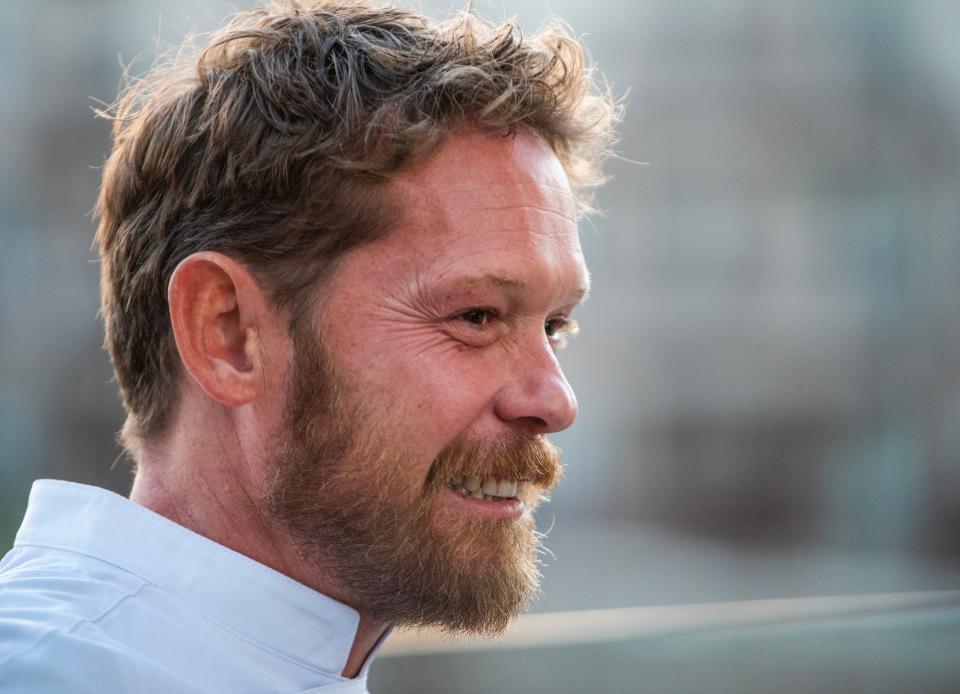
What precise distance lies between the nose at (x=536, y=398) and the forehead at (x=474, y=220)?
6.3 inches

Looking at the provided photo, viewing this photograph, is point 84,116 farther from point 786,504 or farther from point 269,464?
point 269,464

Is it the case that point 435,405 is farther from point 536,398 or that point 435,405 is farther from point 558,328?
point 558,328

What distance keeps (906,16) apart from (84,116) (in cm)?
1446

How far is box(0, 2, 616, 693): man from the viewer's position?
1949 millimetres

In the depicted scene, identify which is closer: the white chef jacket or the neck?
the white chef jacket

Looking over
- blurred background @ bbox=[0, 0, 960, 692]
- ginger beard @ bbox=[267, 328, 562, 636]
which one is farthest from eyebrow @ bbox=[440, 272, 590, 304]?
blurred background @ bbox=[0, 0, 960, 692]

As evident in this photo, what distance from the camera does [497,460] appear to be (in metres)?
2.04

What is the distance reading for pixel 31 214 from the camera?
20.0 meters

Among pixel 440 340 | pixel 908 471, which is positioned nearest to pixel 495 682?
pixel 440 340

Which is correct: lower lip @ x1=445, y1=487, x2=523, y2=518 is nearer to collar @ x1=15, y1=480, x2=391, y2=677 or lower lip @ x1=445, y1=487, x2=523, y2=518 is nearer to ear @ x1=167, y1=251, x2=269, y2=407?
collar @ x1=15, y1=480, x2=391, y2=677

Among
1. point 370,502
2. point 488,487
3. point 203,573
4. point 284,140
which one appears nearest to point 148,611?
point 203,573

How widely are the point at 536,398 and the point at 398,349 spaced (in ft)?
0.86

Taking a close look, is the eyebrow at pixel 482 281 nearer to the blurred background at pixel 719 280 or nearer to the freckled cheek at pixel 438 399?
the freckled cheek at pixel 438 399

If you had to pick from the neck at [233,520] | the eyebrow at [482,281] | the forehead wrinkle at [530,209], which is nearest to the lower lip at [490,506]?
the neck at [233,520]
